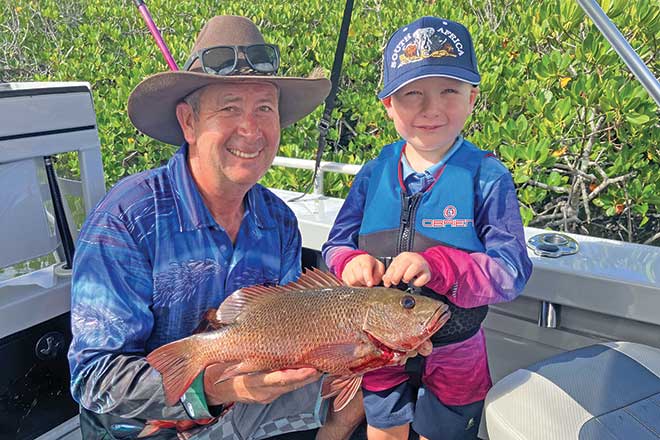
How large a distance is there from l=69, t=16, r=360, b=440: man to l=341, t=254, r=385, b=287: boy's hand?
0.35 meters

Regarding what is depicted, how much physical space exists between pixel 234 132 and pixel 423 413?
1302 millimetres

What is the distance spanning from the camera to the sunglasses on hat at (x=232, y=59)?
6.26 ft

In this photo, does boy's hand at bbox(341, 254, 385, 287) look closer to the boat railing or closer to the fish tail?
the fish tail

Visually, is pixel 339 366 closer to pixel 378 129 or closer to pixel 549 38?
pixel 549 38

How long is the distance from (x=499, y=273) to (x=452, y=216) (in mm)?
295

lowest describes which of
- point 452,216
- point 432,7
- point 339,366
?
point 339,366

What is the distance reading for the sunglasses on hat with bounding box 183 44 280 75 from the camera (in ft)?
6.26

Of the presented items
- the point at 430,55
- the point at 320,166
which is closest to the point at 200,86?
the point at 430,55

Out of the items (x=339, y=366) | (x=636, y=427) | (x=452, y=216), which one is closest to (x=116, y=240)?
(x=339, y=366)

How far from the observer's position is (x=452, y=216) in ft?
6.97

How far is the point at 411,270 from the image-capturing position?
182 cm

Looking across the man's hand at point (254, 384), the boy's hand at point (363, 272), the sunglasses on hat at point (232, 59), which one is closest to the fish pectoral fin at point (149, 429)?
the man's hand at point (254, 384)

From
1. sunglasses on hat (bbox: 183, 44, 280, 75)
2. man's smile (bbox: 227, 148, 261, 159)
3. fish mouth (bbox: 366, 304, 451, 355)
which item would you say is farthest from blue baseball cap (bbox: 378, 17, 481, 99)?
A: fish mouth (bbox: 366, 304, 451, 355)

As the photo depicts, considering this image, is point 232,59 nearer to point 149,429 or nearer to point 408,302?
point 408,302
